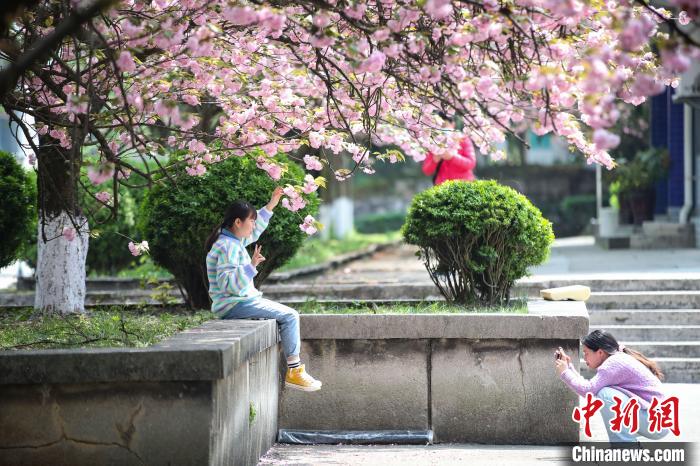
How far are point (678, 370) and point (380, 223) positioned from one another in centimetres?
3057

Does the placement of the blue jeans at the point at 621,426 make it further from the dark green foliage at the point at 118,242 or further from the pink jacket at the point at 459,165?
the dark green foliage at the point at 118,242

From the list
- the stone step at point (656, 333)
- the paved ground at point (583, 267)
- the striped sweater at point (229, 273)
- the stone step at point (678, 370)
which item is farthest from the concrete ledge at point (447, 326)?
the paved ground at point (583, 267)

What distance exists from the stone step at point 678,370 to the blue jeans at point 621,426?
311 centimetres

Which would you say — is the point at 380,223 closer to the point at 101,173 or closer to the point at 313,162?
the point at 313,162

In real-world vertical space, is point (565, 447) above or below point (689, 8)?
below

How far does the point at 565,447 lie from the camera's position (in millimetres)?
7609

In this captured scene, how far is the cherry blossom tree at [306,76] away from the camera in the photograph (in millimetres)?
5730

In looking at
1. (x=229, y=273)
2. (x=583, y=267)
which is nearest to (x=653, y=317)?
(x=583, y=267)

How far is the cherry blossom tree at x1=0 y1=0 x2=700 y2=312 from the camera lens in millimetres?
5730

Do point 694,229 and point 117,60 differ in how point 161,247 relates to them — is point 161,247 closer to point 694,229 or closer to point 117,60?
point 117,60

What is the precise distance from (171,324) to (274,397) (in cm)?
105

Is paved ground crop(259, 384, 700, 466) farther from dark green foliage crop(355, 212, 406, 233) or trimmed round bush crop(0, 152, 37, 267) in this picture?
dark green foliage crop(355, 212, 406, 233)

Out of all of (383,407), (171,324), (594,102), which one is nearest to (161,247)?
(171,324)

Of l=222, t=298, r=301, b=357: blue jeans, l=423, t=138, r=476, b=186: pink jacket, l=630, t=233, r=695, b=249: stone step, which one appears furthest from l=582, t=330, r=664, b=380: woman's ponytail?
l=630, t=233, r=695, b=249: stone step
